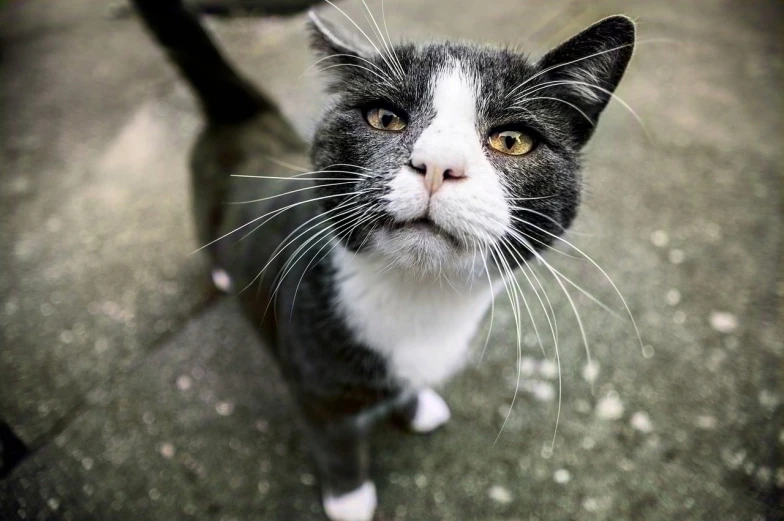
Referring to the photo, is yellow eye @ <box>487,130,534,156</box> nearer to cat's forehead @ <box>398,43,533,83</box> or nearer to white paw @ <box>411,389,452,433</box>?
cat's forehead @ <box>398,43,533,83</box>

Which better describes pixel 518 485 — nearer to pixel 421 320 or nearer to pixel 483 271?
pixel 421 320

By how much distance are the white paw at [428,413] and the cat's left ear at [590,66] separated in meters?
0.86

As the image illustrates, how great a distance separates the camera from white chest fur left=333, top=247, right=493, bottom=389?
0.95 m

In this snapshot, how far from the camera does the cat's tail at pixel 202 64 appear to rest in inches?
51.6

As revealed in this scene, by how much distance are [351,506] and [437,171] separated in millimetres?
924

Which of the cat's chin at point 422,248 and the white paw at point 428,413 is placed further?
the white paw at point 428,413

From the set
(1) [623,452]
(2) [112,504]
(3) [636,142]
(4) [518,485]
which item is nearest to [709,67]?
(3) [636,142]

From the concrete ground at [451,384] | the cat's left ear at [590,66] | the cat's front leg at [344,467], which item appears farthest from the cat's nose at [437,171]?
the cat's front leg at [344,467]

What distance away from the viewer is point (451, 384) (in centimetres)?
151

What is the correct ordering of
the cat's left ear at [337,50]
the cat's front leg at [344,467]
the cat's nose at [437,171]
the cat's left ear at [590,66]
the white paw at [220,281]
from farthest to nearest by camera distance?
the white paw at [220,281]
the cat's front leg at [344,467]
the cat's left ear at [337,50]
the cat's left ear at [590,66]
the cat's nose at [437,171]

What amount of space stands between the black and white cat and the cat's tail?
1 cm

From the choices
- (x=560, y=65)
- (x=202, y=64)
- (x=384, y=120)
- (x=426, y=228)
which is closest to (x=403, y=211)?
(x=426, y=228)

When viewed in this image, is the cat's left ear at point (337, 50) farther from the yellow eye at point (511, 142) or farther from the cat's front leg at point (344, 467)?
the cat's front leg at point (344, 467)

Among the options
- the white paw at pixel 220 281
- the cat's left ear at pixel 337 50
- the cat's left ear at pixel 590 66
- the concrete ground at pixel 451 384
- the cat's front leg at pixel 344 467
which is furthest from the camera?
the white paw at pixel 220 281
